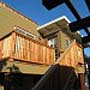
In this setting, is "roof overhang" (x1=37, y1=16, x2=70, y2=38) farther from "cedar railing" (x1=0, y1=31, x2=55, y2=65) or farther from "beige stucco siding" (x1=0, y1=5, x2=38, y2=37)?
"cedar railing" (x1=0, y1=31, x2=55, y2=65)

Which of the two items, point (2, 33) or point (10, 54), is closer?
point (10, 54)

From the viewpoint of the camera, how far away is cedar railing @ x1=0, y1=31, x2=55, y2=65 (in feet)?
25.6

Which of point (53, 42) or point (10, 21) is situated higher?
point (10, 21)

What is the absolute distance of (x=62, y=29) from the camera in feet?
54.1

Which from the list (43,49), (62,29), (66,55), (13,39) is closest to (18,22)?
(62,29)

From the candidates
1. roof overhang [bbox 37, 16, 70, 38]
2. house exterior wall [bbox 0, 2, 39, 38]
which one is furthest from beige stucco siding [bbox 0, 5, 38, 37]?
roof overhang [bbox 37, 16, 70, 38]

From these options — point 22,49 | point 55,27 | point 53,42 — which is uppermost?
point 55,27

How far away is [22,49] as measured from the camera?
8234mm

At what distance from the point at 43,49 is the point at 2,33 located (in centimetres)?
396

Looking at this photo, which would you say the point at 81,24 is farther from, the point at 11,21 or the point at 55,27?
the point at 55,27

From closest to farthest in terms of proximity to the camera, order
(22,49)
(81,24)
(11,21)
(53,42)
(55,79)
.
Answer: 1. (81,24)
2. (55,79)
3. (22,49)
4. (11,21)
5. (53,42)

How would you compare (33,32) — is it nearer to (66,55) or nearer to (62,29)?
(62,29)

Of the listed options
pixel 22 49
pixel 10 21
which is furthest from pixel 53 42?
pixel 22 49

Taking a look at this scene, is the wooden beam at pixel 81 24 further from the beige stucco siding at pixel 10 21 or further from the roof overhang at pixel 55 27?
the roof overhang at pixel 55 27
